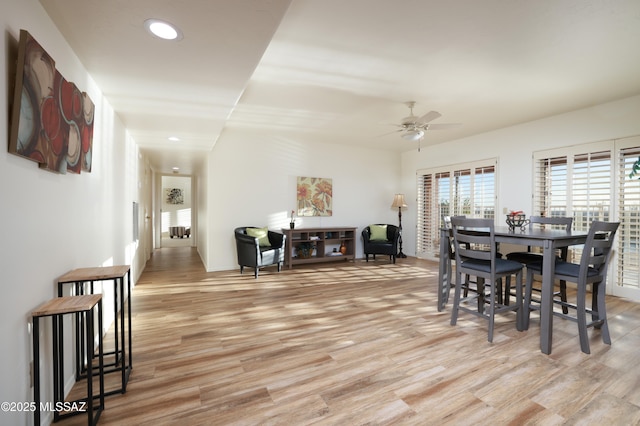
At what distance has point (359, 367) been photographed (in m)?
2.23

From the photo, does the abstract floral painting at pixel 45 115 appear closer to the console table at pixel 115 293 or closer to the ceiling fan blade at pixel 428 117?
the console table at pixel 115 293

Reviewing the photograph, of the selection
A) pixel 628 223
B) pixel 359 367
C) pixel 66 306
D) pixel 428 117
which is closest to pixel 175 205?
pixel 428 117

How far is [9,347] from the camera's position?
51.8 inches

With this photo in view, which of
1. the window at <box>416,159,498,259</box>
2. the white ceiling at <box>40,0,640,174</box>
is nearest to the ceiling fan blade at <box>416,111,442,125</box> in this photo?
the white ceiling at <box>40,0,640,174</box>

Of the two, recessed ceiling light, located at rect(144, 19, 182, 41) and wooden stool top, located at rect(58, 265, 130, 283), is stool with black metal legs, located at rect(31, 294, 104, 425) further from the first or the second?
recessed ceiling light, located at rect(144, 19, 182, 41)

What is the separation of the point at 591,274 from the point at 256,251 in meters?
4.29

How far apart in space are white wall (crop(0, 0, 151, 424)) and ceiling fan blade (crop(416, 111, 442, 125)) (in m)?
3.46

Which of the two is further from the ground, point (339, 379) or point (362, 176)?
point (362, 176)

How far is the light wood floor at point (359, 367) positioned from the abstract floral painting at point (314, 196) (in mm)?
2922

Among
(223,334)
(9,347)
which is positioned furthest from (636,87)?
(9,347)

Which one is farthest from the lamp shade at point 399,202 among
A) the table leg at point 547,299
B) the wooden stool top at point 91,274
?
the wooden stool top at point 91,274

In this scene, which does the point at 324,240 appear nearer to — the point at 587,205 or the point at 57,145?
the point at 587,205

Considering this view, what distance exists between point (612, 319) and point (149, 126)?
5805 millimetres

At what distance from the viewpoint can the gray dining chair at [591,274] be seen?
97.1 inches
